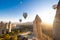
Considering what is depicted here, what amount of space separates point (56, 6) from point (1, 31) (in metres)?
16.9

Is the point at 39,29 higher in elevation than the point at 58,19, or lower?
lower

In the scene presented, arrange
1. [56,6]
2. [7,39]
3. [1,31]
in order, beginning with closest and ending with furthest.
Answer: [56,6] → [7,39] → [1,31]

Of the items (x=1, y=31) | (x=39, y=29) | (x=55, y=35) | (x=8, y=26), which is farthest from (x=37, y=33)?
(x=8, y=26)

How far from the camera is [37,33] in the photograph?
8664 millimetres

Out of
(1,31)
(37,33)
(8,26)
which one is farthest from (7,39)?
(8,26)

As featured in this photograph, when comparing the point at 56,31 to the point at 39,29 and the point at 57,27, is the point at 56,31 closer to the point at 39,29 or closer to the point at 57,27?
the point at 57,27

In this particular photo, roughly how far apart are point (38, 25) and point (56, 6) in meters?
3.10

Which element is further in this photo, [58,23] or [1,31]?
[1,31]

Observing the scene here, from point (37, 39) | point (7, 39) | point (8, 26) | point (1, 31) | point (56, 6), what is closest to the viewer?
point (56, 6)

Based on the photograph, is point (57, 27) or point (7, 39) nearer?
point (57, 27)

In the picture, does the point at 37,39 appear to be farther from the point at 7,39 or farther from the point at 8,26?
the point at 8,26

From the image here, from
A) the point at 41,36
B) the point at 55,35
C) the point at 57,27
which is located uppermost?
the point at 57,27

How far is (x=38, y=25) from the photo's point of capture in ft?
28.9

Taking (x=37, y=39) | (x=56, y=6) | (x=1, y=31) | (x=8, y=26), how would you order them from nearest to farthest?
(x=56, y=6), (x=37, y=39), (x=1, y=31), (x=8, y=26)
